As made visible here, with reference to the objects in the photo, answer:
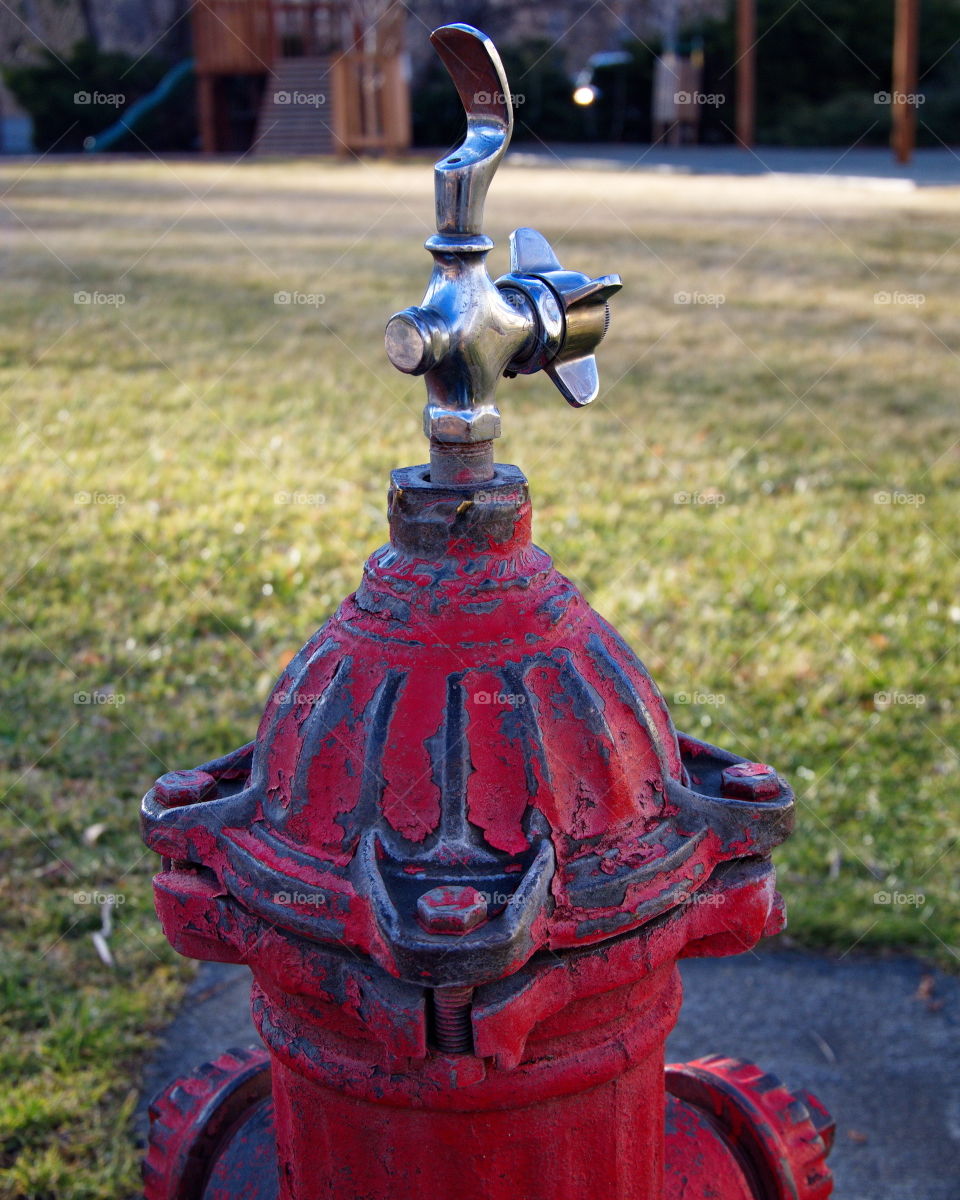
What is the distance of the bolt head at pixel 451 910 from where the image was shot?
104 centimetres

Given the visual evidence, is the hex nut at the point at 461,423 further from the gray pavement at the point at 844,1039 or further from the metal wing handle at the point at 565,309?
the gray pavement at the point at 844,1039

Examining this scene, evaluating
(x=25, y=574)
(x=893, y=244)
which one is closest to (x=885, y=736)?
(x=25, y=574)

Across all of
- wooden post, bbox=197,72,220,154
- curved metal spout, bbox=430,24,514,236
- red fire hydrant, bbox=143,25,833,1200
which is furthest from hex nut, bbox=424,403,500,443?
wooden post, bbox=197,72,220,154

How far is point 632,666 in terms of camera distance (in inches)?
50.7

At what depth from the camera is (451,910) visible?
1.04m

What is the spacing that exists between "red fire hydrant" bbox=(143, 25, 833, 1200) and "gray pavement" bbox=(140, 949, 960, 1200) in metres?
1.06

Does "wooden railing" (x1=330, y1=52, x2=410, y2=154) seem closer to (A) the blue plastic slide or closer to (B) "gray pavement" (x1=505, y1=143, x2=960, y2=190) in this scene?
(B) "gray pavement" (x1=505, y1=143, x2=960, y2=190)

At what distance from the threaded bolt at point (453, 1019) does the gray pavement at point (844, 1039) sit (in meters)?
1.33

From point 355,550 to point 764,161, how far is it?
14382 mm

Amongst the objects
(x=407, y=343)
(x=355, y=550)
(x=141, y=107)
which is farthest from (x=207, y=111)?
(x=407, y=343)

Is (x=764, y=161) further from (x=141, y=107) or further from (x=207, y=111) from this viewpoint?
(x=141, y=107)

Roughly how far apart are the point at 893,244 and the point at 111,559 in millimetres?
7422

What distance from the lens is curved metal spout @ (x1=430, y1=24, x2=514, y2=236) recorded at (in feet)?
3.73

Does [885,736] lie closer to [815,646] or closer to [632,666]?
[815,646]
